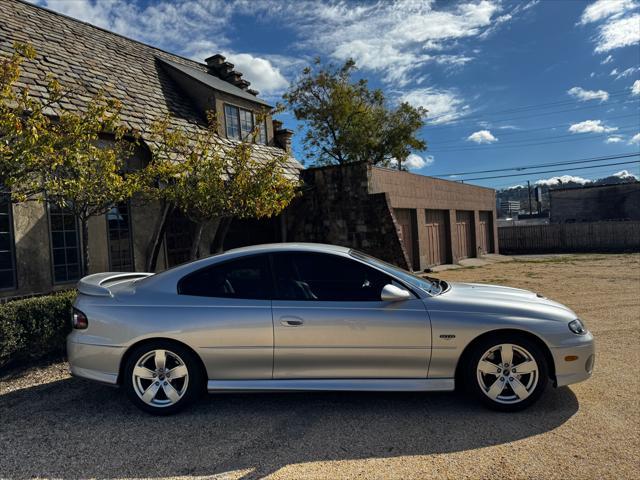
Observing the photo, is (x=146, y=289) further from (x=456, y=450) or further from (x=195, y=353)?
(x=456, y=450)

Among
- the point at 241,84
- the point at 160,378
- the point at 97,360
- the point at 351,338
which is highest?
the point at 241,84

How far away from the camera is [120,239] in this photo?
32.9ft

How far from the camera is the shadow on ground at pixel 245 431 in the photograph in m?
3.21

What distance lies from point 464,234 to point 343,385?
2150 cm

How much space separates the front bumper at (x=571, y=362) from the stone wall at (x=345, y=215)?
382 inches

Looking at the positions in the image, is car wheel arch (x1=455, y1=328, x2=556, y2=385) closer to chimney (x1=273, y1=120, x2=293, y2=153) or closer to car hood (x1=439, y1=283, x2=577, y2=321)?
car hood (x1=439, y1=283, x2=577, y2=321)

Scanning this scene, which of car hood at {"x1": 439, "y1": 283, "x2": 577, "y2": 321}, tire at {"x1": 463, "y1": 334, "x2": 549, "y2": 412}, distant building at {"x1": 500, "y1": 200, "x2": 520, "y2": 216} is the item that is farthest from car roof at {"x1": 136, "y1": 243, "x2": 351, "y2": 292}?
distant building at {"x1": 500, "y1": 200, "x2": 520, "y2": 216}

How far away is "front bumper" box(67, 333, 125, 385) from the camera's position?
3949mm

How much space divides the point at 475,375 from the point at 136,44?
1445 cm

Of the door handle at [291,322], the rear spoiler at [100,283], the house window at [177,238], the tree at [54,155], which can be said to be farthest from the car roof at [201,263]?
the house window at [177,238]

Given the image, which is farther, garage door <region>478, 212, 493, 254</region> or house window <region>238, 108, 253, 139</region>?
garage door <region>478, 212, 493, 254</region>

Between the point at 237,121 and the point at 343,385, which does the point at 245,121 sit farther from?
the point at 343,385

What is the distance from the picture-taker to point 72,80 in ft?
31.4

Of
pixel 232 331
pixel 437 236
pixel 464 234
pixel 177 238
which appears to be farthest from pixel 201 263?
pixel 464 234
